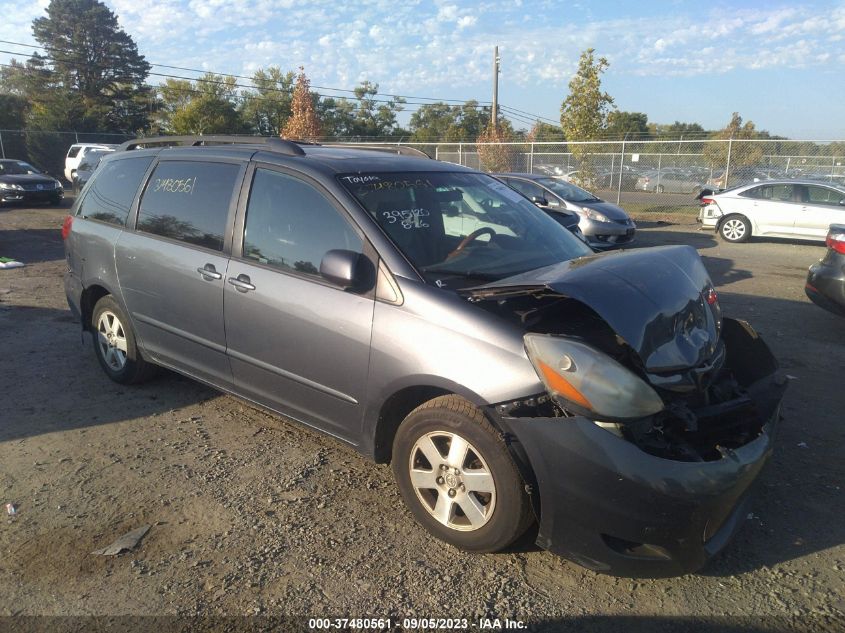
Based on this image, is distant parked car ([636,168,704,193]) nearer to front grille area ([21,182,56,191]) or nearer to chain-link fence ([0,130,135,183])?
front grille area ([21,182,56,191])

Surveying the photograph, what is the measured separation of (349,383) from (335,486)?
68cm

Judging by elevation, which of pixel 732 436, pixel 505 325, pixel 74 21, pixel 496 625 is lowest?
pixel 496 625

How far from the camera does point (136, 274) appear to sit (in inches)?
182

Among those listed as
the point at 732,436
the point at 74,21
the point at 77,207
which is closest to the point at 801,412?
the point at 732,436

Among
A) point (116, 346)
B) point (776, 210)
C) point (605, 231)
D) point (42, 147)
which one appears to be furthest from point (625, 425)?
point (42, 147)

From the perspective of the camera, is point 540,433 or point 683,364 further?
point 683,364

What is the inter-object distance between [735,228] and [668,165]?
7630 millimetres

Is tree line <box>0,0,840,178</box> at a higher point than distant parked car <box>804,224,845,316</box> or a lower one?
higher

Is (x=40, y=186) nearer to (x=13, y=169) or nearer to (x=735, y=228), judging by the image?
(x=13, y=169)

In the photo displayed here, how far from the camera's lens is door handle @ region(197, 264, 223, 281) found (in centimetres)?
402

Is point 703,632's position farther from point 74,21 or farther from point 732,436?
point 74,21

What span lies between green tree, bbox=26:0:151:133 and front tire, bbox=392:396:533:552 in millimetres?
52430

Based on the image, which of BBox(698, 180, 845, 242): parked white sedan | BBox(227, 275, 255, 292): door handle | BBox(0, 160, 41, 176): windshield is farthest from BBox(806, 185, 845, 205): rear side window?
BBox(0, 160, 41, 176): windshield

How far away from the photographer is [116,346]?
5.05 metres
